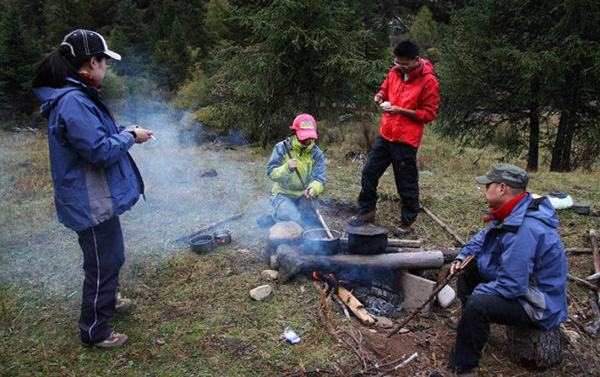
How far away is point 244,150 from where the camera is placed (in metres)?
11.3

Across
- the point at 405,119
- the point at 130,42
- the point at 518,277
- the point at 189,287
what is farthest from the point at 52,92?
the point at 130,42

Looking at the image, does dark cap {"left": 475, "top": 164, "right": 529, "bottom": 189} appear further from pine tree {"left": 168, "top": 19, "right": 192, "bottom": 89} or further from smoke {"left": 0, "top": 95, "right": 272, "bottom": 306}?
pine tree {"left": 168, "top": 19, "right": 192, "bottom": 89}

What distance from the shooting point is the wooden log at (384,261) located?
3.60m

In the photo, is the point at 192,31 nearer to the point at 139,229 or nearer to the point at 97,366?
the point at 139,229

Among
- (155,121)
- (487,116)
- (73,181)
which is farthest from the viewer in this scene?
(155,121)

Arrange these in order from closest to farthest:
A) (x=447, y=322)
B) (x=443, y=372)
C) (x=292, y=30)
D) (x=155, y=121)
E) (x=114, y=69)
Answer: (x=443, y=372), (x=447, y=322), (x=292, y=30), (x=155, y=121), (x=114, y=69)

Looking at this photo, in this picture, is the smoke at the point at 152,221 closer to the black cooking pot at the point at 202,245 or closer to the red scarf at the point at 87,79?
the black cooking pot at the point at 202,245

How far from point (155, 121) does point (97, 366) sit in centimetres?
1618

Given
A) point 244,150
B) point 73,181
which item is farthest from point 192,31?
point 73,181

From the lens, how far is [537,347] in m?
2.66

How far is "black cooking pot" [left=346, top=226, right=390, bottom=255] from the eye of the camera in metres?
3.62

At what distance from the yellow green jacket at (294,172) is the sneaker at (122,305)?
2.06 m

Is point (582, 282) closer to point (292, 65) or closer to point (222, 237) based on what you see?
point (222, 237)

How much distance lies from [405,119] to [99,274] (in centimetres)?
347
